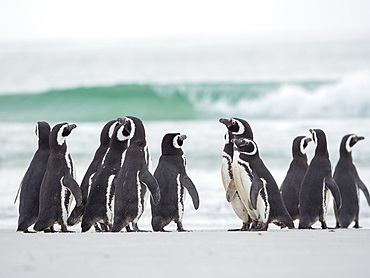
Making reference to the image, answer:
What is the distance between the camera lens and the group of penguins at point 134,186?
5.95 metres

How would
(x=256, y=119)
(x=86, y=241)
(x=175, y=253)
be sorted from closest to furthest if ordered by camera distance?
(x=175, y=253)
(x=86, y=241)
(x=256, y=119)

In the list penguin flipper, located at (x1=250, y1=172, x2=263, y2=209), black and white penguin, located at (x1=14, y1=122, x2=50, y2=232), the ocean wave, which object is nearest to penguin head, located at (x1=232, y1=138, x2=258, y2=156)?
penguin flipper, located at (x1=250, y1=172, x2=263, y2=209)

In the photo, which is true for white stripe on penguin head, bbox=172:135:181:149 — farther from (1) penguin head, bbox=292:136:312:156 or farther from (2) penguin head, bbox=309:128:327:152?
(1) penguin head, bbox=292:136:312:156

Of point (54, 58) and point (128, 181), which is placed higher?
point (54, 58)

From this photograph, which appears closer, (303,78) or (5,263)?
(5,263)

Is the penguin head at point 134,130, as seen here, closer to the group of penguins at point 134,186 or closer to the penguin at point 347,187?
the group of penguins at point 134,186

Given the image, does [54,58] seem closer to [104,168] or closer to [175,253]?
[104,168]

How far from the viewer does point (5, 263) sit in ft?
12.1

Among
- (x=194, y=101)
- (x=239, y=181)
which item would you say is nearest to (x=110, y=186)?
(x=239, y=181)

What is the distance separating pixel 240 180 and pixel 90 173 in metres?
1.34

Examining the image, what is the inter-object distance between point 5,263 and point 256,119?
16269 millimetres

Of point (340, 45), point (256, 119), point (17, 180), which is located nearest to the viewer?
point (17, 180)

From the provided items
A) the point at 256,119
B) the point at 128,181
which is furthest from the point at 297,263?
the point at 256,119

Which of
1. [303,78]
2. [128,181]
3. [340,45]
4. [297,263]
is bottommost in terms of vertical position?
[297,263]
